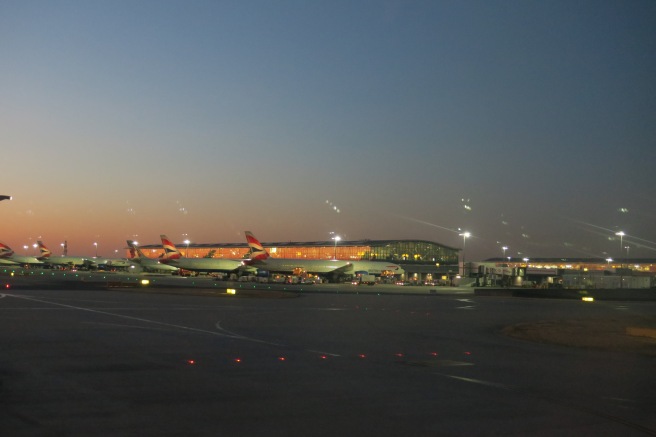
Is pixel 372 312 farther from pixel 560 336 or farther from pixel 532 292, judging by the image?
pixel 532 292

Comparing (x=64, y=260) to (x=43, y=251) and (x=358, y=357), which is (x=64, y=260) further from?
(x=358, y=357)

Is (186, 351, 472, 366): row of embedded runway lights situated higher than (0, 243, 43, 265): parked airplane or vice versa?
(0, 243, 43, 265): parked airplane

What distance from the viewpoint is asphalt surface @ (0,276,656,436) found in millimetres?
10422

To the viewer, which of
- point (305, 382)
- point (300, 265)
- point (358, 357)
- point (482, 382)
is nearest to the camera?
point (305, 382)

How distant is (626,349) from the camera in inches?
886

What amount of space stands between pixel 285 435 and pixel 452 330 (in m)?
19.5

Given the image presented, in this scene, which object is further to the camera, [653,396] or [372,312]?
[372,312]

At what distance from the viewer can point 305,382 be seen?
1418cm

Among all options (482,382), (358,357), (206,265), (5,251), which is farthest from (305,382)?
(5,251)

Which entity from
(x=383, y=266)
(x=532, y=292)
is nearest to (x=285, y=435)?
(x=532, y=292)

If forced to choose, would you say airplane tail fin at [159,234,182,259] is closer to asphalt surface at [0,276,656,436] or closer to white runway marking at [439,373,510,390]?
asphalt surface at [0,276,656,436]

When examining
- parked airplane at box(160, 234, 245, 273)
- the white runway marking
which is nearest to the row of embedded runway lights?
the white runway marking

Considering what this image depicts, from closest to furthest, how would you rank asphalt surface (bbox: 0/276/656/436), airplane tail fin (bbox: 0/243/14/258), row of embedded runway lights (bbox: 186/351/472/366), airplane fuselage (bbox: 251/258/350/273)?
asphalt surface (bbox: 0/276/656/436) → row of embedded runway lights (bbox: 186/351/472/366) → airplane fuselage (bbox: 251/258/350/273) → airplane tail fin (bbox: 0/243/14/258)

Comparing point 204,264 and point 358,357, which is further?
point 204,264
